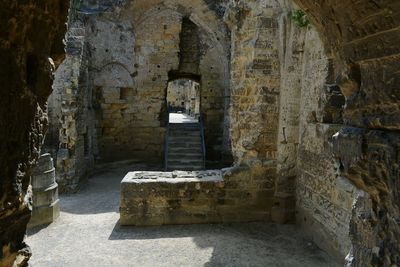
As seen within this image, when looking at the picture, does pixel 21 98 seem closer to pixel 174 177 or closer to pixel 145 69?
pixel 174 177

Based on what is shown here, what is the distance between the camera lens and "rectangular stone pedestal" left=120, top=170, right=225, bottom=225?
19.7ft

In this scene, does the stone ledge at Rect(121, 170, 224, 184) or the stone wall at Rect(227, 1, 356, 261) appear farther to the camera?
the stone ledge at Rect(121, 170, 224, 184)

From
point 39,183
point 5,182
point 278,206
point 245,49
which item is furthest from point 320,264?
point 39,183

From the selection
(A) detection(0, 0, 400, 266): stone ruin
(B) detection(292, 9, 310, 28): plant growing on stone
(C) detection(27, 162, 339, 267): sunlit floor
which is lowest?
(C) detection(27, 162, 339, 267): sunlit floor

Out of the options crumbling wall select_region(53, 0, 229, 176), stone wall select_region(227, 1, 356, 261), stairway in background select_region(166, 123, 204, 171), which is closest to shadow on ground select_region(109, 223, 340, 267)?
stone wall select_region(227, 1, 356, 261)

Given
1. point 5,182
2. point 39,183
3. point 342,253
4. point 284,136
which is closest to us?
point 5,182

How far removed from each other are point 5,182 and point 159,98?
1094 cm

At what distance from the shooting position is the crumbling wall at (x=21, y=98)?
1.39m

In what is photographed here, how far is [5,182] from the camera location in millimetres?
1442

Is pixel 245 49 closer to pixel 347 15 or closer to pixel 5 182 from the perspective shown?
pixel 347 15

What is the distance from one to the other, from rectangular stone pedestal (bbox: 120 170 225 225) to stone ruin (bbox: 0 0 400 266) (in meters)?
0.02

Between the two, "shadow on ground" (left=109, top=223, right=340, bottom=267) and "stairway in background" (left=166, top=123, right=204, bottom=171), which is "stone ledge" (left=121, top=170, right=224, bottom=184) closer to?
"shadow on ground" (left=109, top=223, right=340, bottom=267)

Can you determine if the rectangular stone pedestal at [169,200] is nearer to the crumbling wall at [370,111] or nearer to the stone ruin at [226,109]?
the stone ruin at [226,109]

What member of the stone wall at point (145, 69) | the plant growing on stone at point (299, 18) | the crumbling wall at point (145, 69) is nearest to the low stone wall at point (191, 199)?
the plant growing on stone at point (299, 18)
